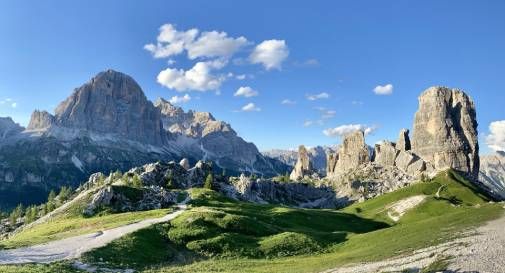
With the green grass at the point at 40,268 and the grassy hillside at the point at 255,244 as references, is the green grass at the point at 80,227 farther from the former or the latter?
the green grass at the point at 40,268

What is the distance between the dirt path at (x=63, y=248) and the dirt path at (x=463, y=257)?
33506 mm

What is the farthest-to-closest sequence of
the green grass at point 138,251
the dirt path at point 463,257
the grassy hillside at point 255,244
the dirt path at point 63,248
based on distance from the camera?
1. the green grass at point 138,251
2. the dirt path at point 63,248
3. the grassy hillside at point 255,244
4. the dirt path at point 463,257

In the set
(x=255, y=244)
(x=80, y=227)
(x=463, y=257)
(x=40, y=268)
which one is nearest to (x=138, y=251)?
(x=40, y=268)

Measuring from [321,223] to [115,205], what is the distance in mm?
53038

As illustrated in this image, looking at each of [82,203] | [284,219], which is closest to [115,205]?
[82,203]

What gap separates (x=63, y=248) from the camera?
216 ft

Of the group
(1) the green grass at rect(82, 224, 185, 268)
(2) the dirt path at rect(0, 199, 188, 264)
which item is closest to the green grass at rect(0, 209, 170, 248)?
(2) the dirt path at rect(0, 199, 188, 264)

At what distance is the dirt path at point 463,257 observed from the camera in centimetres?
3806

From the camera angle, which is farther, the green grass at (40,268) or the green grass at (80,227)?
the green grass at (80,227)

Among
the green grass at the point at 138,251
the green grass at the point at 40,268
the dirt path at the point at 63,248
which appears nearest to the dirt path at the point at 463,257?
the green grass at the point at 138,251

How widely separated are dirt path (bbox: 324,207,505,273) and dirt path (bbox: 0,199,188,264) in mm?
33506

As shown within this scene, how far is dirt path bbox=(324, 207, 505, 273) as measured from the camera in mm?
38062

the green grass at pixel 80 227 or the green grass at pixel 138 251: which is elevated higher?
the green grass at pixel 80 227

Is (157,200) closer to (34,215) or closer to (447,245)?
(34,215)
